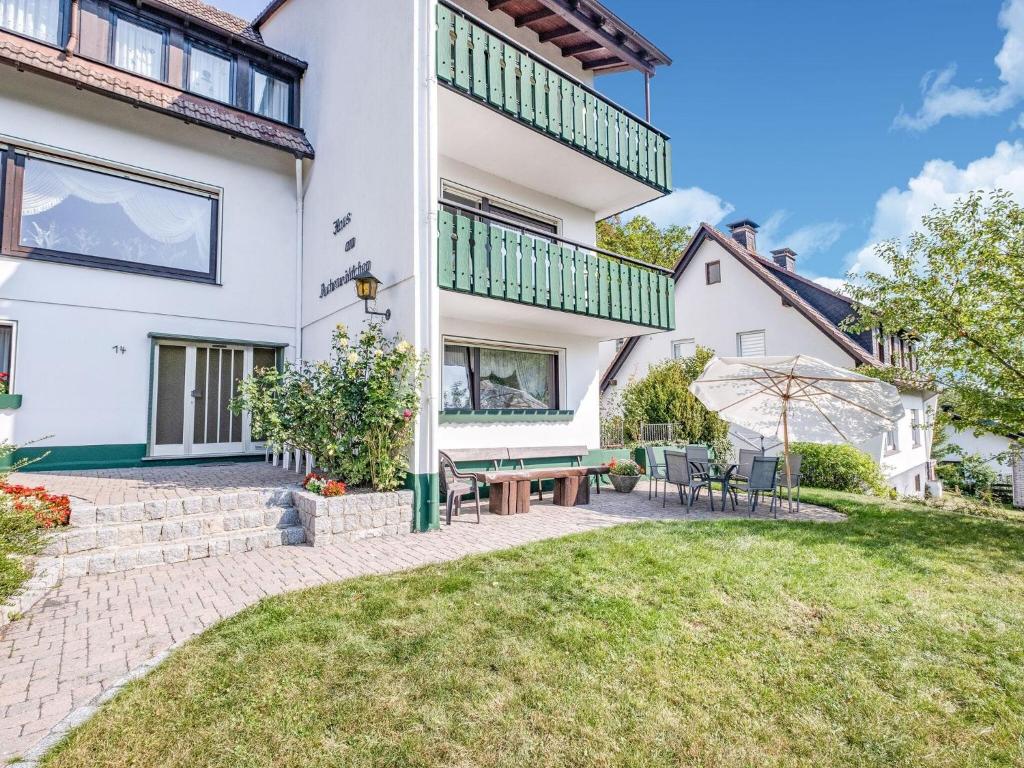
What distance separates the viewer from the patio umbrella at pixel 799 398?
827 centimetres

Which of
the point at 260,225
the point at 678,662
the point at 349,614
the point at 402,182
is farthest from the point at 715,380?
the point at 260,225

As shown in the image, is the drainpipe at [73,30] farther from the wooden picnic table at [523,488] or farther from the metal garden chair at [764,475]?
the metal garden chair at [764,475]

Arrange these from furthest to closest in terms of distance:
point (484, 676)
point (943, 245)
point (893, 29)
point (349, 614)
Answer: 1. point (893, 29)
2. point (943, 245)
3. point (349, 614)
4. point (484, 676)

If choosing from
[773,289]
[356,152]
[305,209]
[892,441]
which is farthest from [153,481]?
[892,441]

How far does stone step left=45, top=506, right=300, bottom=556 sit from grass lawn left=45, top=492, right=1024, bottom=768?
2.21m

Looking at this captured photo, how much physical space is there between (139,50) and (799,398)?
1349 centimetres

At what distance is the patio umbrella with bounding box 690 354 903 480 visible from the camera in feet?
27.1

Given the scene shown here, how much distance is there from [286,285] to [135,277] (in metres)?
2.61

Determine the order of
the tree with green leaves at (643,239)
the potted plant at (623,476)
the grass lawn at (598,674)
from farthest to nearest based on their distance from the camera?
the tree with green leaves at (643,239) < the potted plant at (623,476) < the grass lawn at (598,674)

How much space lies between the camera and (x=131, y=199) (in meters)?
9.73

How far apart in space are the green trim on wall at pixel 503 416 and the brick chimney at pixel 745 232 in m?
16.0

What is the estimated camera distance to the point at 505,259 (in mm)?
8180

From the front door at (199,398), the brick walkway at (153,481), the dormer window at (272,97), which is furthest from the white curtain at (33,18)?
the brick walkway at (153,481)

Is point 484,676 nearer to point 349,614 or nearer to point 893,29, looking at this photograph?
point 349,614
